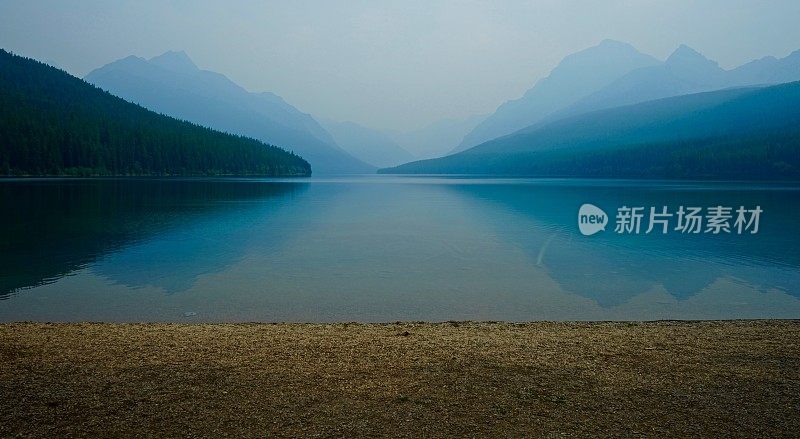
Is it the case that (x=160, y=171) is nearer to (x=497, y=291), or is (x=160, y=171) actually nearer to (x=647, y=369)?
(x=497, y=291)

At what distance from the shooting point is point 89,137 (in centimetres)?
12519

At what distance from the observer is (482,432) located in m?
6.58

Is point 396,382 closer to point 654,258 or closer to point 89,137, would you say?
point 654,258

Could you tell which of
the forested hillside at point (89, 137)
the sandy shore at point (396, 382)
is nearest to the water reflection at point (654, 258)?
the sandy shore at point (396, 382)

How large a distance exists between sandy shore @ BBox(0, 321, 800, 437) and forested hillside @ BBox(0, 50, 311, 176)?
122 meters

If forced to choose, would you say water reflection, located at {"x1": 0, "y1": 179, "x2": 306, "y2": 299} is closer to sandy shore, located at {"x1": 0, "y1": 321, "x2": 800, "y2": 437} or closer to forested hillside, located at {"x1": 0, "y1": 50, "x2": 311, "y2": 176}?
sandy shore, located at {"x1": 0, "y1": 321, "x2": 800, "y2": 437}

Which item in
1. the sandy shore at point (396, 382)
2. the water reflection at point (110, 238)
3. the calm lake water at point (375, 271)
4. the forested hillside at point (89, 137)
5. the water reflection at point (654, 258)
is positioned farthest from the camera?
the forested hillside at point (89, 137)

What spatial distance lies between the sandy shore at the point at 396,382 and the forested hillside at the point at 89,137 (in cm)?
12191

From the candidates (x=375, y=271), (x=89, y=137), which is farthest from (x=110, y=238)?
(x=89, y=137)

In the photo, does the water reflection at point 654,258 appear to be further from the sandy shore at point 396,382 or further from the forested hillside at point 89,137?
the forested hillside at point 89,137

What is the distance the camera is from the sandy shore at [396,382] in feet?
22.1

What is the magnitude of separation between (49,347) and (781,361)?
12679mm

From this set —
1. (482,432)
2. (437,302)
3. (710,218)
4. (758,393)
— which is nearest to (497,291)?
(437,302)

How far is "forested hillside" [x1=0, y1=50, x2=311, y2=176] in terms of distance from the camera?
11231cm
